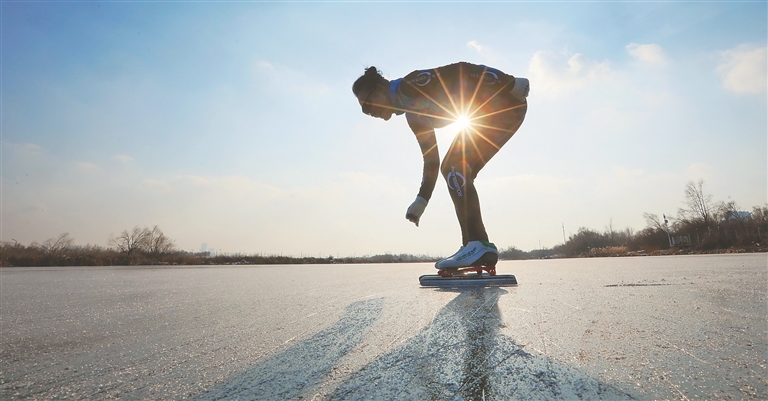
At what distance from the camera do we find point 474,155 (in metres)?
2.75

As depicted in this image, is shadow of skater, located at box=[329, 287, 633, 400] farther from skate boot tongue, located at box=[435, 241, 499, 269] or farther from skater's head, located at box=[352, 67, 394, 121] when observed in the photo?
skater's head, located at box=[352, 67, 394, 121]

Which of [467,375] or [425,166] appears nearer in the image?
[467,375]

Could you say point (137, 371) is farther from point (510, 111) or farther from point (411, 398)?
point (510, 111)

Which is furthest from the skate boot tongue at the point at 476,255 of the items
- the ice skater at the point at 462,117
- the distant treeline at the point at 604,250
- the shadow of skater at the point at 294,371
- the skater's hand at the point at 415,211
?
the distant treeline at the point at 604,250

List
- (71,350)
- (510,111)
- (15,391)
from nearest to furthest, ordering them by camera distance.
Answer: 1. (15,391)
2. (71,350)
3. (510,111)

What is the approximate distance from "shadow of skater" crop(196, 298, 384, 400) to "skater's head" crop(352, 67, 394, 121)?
2136mm

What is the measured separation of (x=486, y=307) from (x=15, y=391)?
4.83 feet

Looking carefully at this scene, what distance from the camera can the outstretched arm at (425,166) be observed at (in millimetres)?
2410

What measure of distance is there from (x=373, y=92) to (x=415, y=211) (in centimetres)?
115

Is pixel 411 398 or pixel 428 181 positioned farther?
pixel 428 181

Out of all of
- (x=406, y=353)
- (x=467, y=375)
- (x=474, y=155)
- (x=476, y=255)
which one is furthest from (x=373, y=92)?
(x=467, y=375)

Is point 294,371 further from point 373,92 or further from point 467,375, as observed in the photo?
point 373,92

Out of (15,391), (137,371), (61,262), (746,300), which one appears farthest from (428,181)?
(61,262)

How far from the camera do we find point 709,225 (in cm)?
3481
